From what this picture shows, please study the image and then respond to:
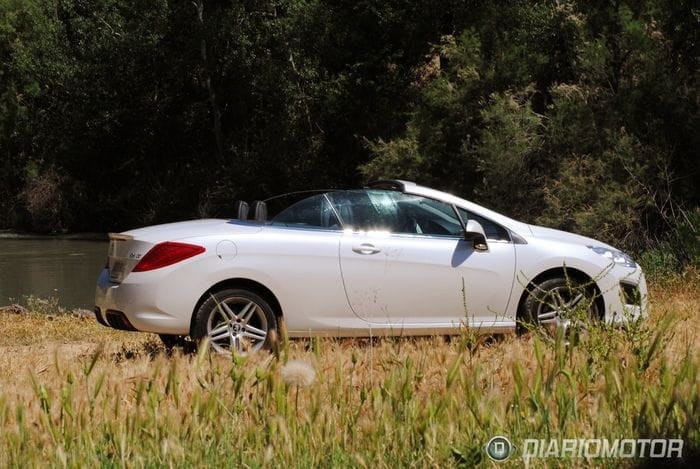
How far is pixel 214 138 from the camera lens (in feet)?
154

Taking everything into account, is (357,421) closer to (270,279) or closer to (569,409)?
(569,409)

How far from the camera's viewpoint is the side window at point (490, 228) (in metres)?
9.32

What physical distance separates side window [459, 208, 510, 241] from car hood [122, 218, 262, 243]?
174 centimetres

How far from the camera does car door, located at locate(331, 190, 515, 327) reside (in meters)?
8.88

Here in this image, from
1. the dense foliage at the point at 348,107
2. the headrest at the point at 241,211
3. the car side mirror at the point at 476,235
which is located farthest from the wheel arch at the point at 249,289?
the dense foliage at the point at 348,107

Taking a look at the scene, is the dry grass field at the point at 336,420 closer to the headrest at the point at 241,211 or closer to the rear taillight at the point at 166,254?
the rear taillight at the point at 166,254

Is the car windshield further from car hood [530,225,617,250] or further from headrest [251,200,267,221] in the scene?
car hood [530,225,617,250]

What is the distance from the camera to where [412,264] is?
8.95m

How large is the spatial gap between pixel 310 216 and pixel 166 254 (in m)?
1.21

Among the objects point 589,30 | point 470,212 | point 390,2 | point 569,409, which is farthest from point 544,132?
point 569,409

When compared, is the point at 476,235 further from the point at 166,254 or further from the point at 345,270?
the point at 166,254

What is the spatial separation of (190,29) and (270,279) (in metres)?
37.9

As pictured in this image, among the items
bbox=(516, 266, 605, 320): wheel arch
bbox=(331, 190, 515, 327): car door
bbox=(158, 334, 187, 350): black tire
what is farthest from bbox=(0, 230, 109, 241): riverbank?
bbox=(516, 266, 605, 320): wheel arch

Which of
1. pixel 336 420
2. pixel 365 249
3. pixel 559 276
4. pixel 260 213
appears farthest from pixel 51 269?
pixel 336 420
